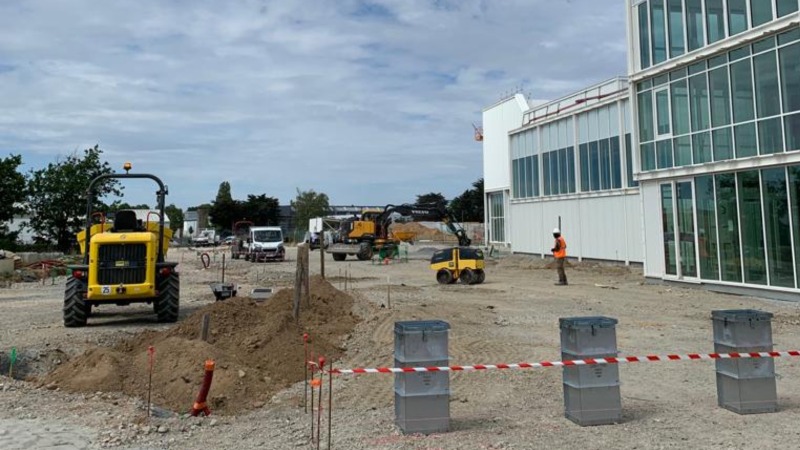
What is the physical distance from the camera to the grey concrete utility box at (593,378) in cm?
613

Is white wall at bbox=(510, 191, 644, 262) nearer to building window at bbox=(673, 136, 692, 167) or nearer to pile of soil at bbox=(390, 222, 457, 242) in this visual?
building window at bbox=(673, 136, 692, 167)

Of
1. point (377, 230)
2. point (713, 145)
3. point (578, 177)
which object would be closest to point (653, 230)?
point (713, 145)

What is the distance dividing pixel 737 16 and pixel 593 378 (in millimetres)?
15672

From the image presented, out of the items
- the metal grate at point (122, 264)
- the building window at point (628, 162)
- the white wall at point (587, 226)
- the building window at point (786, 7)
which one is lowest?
the metal grate at point (122, 264)

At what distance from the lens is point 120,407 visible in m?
6.71

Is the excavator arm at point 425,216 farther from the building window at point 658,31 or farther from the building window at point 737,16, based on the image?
the building window at point 737,16

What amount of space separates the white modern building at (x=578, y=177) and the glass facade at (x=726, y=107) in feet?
22.9

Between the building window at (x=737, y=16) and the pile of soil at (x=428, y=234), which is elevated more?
the building window at (x=737, y=16)

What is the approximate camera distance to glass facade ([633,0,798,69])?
659 inches

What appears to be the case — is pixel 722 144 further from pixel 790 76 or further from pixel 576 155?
pixel 576 155

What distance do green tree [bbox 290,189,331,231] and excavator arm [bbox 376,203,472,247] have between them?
2159 inches

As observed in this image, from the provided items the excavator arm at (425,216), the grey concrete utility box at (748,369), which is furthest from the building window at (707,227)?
the excavator arm at (425,216)

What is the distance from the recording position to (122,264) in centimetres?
1253

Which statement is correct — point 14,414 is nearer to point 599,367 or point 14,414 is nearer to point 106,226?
point 599,367
